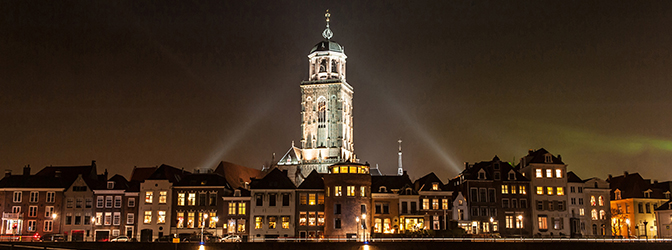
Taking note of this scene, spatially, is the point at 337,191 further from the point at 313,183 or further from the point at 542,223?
the point at 542,223

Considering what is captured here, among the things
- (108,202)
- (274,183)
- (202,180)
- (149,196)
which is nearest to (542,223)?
(274,183)

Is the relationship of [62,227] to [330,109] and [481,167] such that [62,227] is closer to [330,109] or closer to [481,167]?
[481,167]

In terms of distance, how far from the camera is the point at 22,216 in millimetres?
83125

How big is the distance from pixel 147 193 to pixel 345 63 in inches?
2771

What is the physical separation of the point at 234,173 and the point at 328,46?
1995 inches

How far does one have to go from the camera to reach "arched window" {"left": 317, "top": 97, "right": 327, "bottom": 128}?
139 meters

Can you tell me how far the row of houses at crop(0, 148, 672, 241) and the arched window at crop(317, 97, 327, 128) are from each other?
52705 mm

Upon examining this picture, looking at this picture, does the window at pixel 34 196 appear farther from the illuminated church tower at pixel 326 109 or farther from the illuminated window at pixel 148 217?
the illuminated church tower at pixel 326 109

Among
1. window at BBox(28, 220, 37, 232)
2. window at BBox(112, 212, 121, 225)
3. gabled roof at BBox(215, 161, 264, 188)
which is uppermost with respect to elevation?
gabled roof at BBox(215, 161, 264, 188)

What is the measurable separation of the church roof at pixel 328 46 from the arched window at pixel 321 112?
1066cm

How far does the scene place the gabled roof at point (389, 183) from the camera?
8331 centimetres

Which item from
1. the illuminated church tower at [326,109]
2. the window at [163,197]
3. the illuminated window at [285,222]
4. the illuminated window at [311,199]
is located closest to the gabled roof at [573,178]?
the illuminated window at [311,199]

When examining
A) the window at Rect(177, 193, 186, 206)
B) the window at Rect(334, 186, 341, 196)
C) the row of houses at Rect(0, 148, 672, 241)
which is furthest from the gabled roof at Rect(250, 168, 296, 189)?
the window at Rect(177, 193, 186, 206)

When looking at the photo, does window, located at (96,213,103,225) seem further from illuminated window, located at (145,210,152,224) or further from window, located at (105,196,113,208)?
illuminated window, located at (145,210,152,224)
